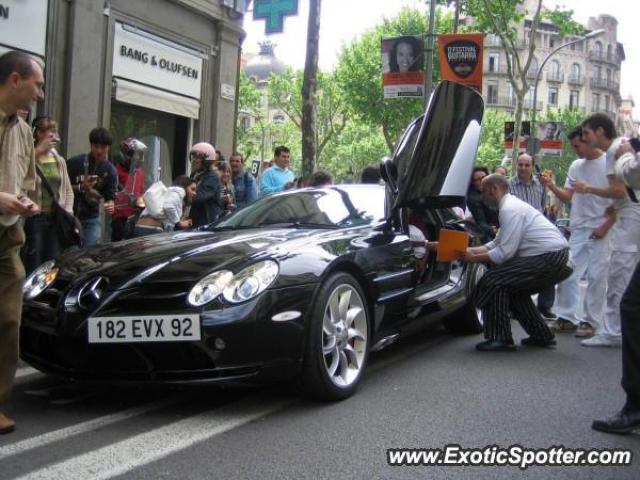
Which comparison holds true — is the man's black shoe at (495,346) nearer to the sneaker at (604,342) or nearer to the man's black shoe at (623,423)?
the sneaker at (604,342)

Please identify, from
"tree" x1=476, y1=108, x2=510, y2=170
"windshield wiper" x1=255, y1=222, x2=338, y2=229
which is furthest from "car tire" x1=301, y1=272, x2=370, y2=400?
"tree" x1=476, y1=108, x2=510, y2=170

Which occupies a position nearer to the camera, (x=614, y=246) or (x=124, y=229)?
(x=614, y=246)

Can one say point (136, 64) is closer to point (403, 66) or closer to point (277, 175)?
point (277, 175)

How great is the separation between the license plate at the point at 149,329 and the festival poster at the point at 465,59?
958cm

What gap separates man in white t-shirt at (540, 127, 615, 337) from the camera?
20.4 ft

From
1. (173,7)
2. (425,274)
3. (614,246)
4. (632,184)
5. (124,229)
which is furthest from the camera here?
(173,7)

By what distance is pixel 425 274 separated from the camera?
16.9 ft

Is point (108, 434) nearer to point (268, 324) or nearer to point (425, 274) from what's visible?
point (268, 324)

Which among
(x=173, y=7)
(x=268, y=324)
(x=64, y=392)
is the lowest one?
(x=64, y=392)

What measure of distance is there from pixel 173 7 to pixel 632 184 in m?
10.6

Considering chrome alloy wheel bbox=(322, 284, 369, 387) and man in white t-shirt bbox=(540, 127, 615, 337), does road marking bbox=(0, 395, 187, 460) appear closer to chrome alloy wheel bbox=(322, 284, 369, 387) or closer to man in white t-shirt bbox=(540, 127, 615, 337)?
chrome alloy wheel bbox=(322, 284, 369, 387)

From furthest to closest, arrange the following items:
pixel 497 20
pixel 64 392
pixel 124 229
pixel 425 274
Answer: pixel 497 20 → pixel 124 229 → pixel 425 274 → pixel 64 392

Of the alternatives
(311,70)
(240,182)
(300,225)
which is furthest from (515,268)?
(311,70)

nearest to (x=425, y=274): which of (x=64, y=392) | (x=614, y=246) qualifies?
(x=614, y=246)
